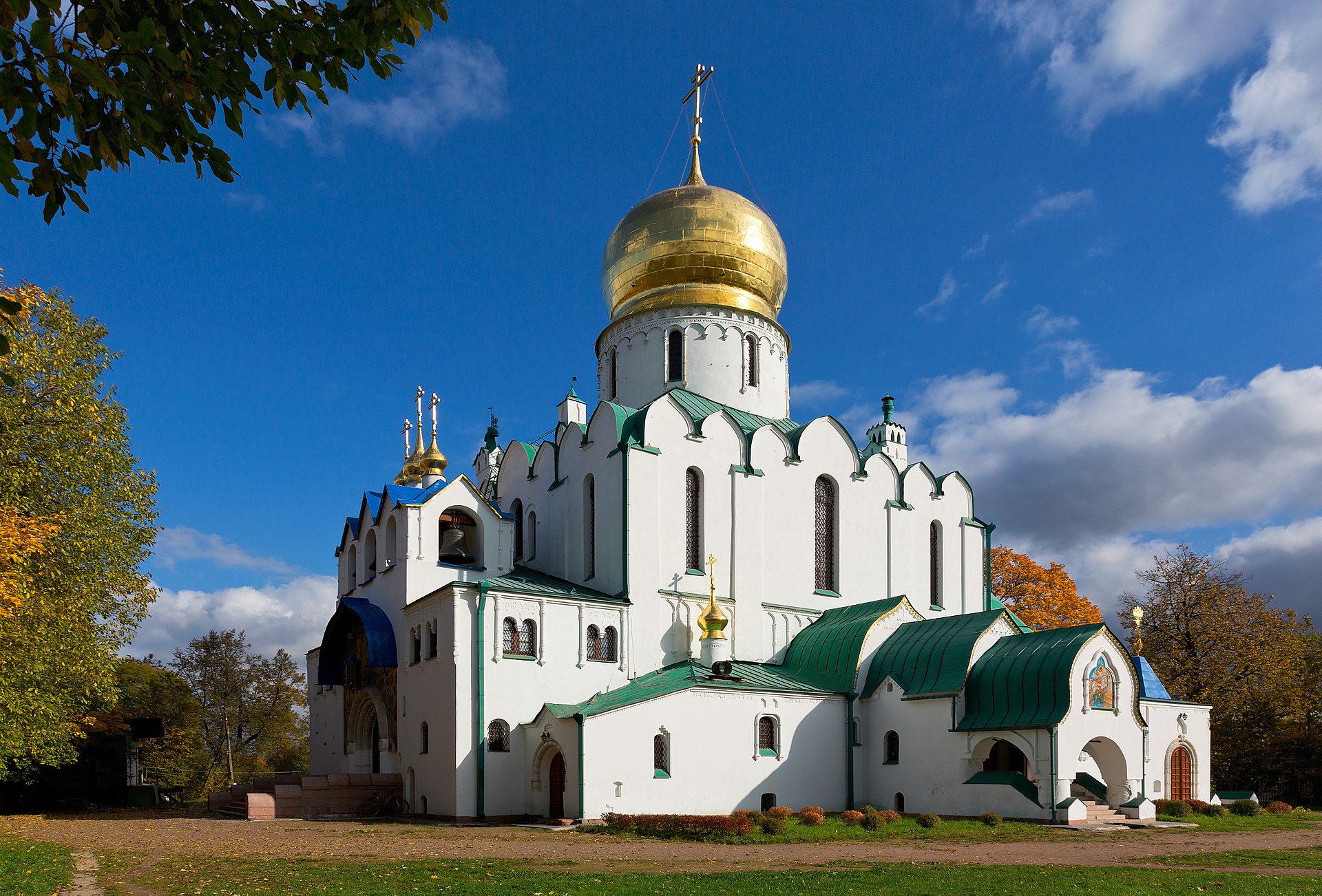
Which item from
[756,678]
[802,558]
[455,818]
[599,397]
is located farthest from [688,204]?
[455,818]

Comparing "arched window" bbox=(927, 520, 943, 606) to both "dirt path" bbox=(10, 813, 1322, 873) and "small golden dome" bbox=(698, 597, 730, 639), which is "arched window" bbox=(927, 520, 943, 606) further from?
"dirt path" bbox=(10, 813, 1322, 873)

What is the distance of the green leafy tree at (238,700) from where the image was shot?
40.9 m

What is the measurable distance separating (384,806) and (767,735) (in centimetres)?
Result: 800

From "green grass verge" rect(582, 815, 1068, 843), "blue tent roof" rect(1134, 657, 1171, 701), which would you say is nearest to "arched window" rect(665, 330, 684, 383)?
"green grass verge" rect(582, 815, 1068, 843)

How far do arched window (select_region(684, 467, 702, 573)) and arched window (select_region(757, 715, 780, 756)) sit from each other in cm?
387

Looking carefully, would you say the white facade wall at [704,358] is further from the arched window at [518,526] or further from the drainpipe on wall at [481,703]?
the drainpipe on wall at [481,703]

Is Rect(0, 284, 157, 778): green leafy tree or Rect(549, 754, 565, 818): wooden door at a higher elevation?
Rect(0, 284, 157, 778): green leafy tree

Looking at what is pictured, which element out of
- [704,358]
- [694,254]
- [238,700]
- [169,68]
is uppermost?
[694,254]

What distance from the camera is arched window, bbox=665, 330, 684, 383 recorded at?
27484 mm

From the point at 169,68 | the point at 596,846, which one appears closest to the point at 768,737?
the point at 596,846

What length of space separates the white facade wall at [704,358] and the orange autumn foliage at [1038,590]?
11490 millimetres

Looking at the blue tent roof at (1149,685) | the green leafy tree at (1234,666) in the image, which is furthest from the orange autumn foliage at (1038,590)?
the blue tent roof at (1149,685)

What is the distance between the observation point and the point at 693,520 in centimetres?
2414

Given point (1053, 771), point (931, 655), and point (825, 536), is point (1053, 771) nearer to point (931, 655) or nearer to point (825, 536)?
point (931, 655)
